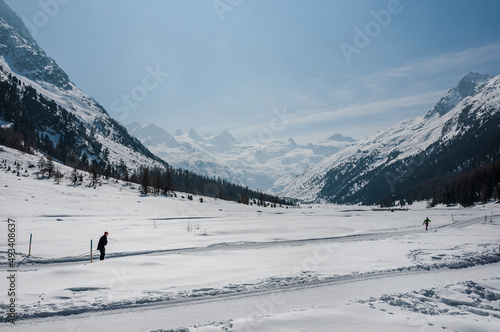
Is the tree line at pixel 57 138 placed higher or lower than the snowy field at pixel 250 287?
higher

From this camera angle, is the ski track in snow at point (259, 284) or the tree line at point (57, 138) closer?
the ski track in snow at point (259, 284)

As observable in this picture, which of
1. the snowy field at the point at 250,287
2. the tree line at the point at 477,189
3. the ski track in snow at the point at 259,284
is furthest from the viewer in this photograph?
the tree line at the point at 477,189

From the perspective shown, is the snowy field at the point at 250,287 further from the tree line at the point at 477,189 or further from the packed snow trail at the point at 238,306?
the tree line at the point at 477,189

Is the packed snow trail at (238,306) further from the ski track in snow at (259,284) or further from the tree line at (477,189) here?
the tree line at (477,189)

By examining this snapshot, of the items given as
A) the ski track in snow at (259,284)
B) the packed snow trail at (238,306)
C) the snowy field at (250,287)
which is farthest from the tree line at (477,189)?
the packed snow trail at (238,306)

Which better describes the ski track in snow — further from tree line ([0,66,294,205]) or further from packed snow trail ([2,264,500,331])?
tree line ([0,66,294,205])

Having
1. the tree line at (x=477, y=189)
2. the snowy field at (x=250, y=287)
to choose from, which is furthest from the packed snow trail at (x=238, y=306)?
the tree line at (x=477, y=189)

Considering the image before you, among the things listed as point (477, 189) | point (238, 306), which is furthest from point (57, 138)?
point (477, 189)

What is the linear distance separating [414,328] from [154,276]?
11307 mm

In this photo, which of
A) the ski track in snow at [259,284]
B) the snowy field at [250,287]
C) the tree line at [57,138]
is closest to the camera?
the snowy field at [250,287]

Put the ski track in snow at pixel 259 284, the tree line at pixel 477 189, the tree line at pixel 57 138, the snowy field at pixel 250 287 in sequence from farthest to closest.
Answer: the tree line at pixel 57 138 → the tree line at pixel 477 189 → the ski track in snow at pixel 259 284 → the snowy field at pixel 250 287

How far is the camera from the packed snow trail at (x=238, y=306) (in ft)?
29.8

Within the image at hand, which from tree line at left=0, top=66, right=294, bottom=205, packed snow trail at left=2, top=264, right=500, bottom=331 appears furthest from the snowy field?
tree line at left=0, top=66, right=294, bottom=205

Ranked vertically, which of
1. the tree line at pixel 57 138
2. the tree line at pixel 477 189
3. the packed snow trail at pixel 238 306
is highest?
the tree line at pixel 57 138
